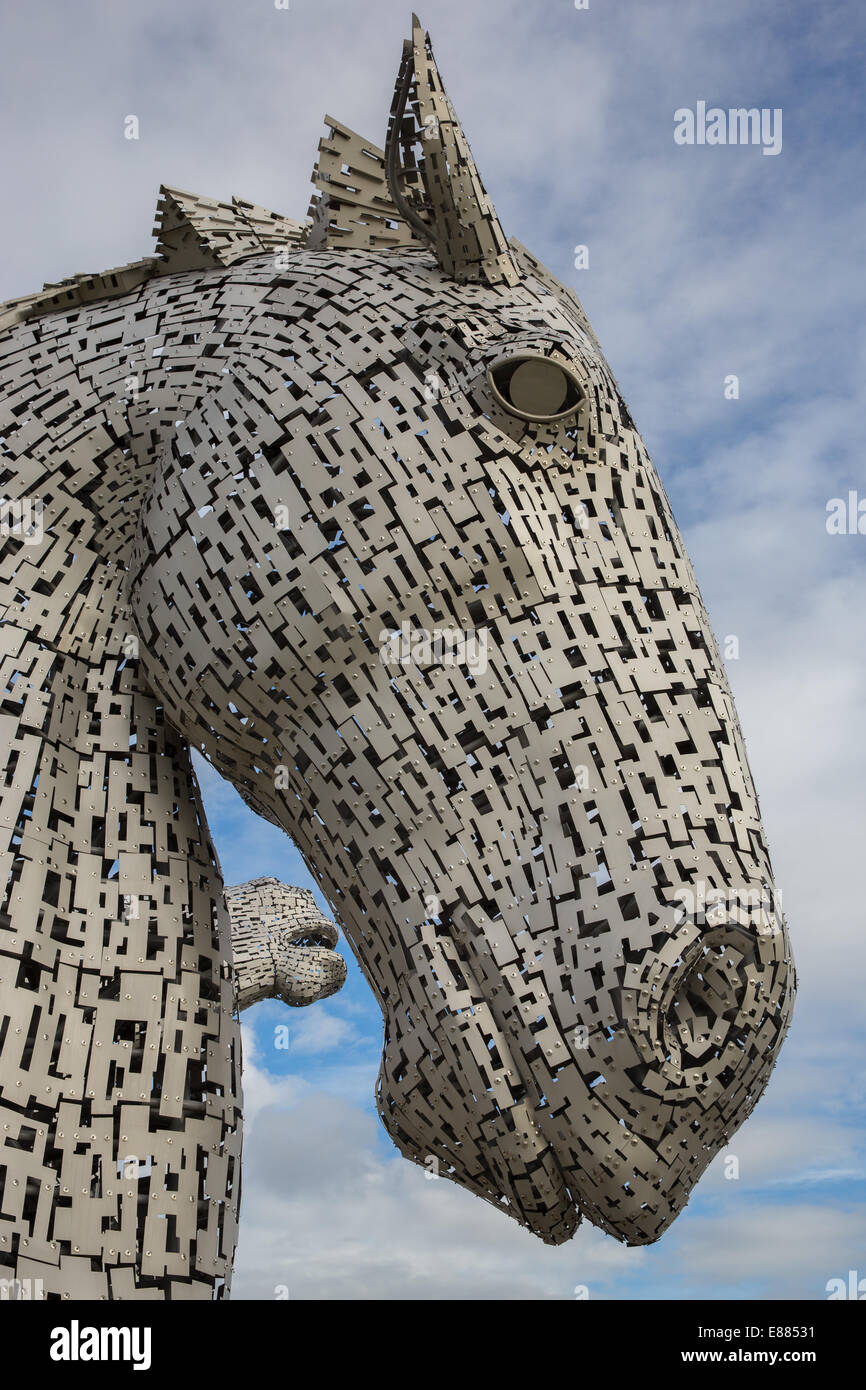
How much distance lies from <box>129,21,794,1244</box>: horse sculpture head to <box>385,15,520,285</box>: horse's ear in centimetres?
1

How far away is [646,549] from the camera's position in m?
4.11

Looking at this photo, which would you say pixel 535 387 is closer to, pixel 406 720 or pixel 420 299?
pixel 420 299

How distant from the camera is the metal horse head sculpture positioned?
11.3 feet

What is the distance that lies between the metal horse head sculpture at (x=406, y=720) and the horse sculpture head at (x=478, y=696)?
0.01 meters

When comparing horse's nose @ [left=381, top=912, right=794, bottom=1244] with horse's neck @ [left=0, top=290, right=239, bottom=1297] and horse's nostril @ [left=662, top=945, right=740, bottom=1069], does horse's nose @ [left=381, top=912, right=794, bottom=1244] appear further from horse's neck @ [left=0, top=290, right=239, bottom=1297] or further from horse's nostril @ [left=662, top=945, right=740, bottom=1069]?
horse's neck @ [left=0, top=290, right=239, bottom=1297]

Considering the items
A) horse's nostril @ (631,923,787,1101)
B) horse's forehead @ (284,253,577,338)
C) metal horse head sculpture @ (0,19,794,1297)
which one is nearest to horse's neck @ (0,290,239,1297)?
metal horse head sculpture @ (0,19,794,1297)

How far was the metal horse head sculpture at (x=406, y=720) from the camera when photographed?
3447mm

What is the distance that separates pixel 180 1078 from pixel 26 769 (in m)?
1.05

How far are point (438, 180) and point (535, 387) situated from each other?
863 millimetres

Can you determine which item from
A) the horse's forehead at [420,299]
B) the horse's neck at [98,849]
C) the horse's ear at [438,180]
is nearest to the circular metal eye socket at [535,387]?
the horse's forehead at [420,299]

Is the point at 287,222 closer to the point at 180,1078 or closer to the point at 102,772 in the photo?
the point at 102,772

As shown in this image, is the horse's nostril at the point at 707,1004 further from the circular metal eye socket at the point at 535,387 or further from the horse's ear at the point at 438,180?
the horse's ear at the point at 438,180

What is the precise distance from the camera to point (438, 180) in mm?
4414
